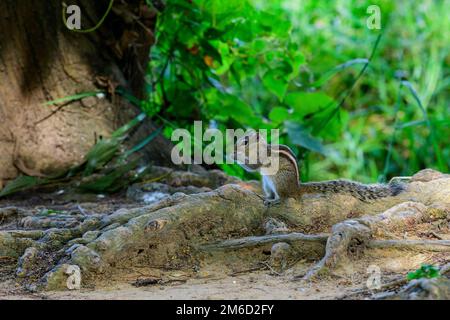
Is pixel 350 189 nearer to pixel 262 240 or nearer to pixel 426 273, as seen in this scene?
pixel 262 240

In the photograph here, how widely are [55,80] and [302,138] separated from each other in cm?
204

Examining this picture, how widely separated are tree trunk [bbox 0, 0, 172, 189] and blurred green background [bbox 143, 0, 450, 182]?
428mm

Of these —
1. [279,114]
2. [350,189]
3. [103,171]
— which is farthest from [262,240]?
[279,114]

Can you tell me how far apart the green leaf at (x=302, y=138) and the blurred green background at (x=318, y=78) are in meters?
0.01

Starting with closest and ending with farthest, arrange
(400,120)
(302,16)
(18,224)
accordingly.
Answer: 1. (18,224)
2. (400,120)
3. (302,16)

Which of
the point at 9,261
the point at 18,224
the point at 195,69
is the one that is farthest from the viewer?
the point at 195,69

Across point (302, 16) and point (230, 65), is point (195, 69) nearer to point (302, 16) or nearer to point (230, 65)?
point (230, 65)

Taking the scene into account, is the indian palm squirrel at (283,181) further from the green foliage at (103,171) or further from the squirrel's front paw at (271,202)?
the green foliage at (103,171)

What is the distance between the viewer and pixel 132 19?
574 cm

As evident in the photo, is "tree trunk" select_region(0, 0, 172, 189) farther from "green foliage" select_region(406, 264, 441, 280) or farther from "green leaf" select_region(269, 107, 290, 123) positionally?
"green foliage" select_region(406, 264, 441, 280)

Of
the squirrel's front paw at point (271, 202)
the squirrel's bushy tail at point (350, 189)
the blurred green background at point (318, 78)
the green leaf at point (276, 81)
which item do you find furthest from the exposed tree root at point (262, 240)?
the green leaf at point (276, 81)

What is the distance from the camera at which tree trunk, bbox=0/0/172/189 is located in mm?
5320
